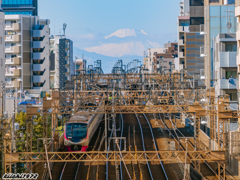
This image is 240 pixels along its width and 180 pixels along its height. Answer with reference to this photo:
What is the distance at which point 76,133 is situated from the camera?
20.9 meters

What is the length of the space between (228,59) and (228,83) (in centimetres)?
141

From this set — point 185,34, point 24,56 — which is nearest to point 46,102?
point 24,56

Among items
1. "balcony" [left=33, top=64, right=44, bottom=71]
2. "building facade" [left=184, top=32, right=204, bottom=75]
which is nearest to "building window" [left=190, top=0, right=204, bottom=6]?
"building facade" [left=184, top=32, right=204, bottom=75]

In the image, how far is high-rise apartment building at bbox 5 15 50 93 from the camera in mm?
39469

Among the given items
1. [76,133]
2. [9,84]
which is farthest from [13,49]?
[76,133]

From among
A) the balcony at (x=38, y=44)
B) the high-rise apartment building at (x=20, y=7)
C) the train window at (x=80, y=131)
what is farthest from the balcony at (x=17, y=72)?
the high-rise apartment building at (x=20, y=7)

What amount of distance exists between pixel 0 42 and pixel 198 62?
23.6m

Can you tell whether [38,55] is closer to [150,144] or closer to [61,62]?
[61,62]

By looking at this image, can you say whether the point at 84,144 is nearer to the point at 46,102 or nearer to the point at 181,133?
the point at 46,102

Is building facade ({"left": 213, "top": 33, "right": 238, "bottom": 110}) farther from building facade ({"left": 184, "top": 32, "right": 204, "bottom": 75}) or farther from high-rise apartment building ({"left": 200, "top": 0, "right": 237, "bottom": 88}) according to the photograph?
building facade ({"left": 184, "top": 32, "right": 204, "bottom": 75})

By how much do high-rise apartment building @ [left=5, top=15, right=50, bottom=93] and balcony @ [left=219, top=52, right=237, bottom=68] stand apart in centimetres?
2259

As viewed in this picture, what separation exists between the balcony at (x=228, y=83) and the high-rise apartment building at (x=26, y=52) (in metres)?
22.8

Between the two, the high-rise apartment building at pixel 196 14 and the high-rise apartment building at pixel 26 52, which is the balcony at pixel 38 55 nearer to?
the high-rise apartment building at pixel 26 52

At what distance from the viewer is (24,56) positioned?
39875mm
